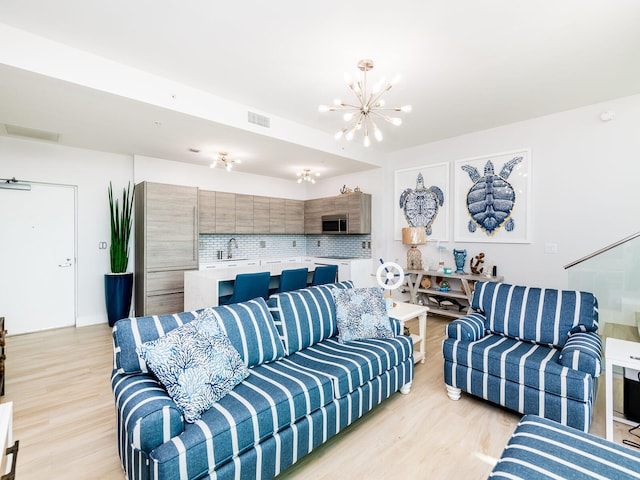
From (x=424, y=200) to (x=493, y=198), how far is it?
1.12m

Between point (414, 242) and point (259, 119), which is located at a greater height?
point (259, 119)

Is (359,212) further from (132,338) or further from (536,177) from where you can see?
(132,338)

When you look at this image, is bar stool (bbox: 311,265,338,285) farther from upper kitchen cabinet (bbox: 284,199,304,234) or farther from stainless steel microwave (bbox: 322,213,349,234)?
upper kitchen cabinet (bbox: 284,199,304,234)

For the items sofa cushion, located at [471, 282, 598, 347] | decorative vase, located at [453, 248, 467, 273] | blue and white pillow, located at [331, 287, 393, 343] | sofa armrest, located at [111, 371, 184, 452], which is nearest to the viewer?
sofa armrest, located at [111, 371, 184, 452]

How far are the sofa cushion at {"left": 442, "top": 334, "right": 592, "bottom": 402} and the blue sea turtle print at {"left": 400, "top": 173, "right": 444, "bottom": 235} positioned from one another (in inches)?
116

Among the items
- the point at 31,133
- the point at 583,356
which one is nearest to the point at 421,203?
the point at 583,356

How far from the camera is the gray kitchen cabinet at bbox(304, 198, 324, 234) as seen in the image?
6.92 m

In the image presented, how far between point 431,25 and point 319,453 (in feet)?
10.5

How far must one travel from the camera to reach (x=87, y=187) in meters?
4.88

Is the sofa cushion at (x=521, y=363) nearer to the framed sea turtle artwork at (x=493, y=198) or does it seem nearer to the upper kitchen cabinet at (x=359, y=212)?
the framed sea turtle artwork at (x=493, y=198)

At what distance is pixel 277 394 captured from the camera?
175 centimetres

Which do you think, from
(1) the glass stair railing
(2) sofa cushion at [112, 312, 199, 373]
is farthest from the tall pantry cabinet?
(1) the glass stair railing

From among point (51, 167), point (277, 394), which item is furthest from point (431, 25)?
point (51, 167)

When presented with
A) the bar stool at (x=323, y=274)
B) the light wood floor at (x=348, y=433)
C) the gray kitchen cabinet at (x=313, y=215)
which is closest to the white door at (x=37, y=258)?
the light wood floor at (x=348, y=433)
